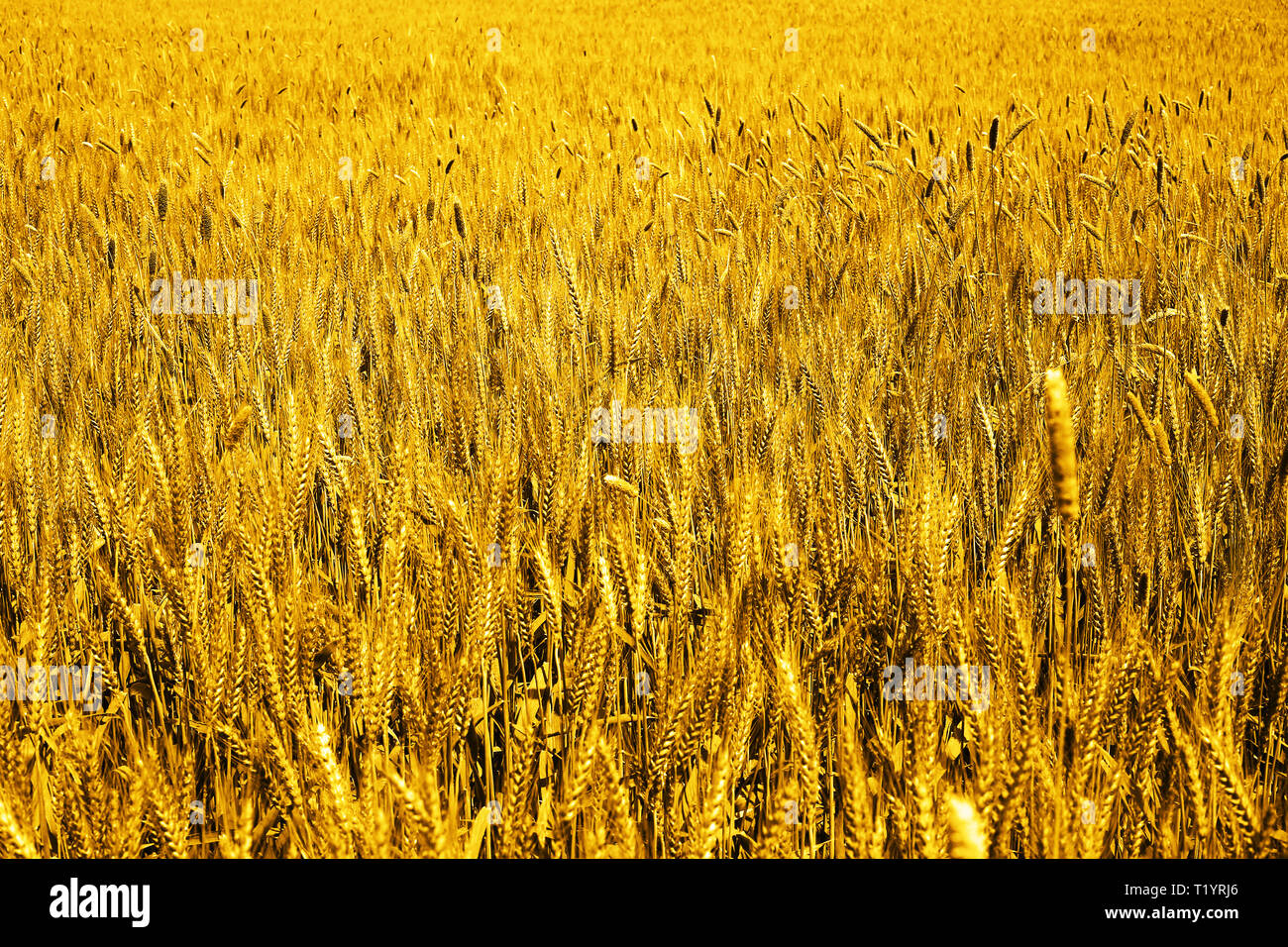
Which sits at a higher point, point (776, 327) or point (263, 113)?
point (263, 113)

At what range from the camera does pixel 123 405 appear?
1731mm

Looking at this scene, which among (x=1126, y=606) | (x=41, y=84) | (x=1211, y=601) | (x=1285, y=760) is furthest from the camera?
Result: (x=41, y=84)

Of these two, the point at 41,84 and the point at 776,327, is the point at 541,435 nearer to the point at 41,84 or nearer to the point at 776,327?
the point at 776,327

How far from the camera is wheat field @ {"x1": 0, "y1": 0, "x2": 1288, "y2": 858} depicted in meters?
0.88

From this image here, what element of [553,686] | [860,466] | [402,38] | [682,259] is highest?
[402,38]

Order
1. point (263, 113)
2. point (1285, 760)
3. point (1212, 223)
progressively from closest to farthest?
1. point (1285, 760)
2. point (1212, 223)
3. point (263, 113)

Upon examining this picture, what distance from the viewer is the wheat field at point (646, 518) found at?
2.89ft

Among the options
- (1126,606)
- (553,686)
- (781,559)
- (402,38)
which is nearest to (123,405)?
(553,686)

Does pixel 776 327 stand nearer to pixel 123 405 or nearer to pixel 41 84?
pixel 123 405

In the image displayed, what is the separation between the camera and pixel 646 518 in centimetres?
159

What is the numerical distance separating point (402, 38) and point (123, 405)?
7.28m

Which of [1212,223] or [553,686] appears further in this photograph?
[1212,223]

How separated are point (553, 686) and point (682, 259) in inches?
54.7

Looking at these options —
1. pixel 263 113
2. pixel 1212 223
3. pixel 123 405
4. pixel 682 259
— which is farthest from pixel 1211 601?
pixel 263 113
